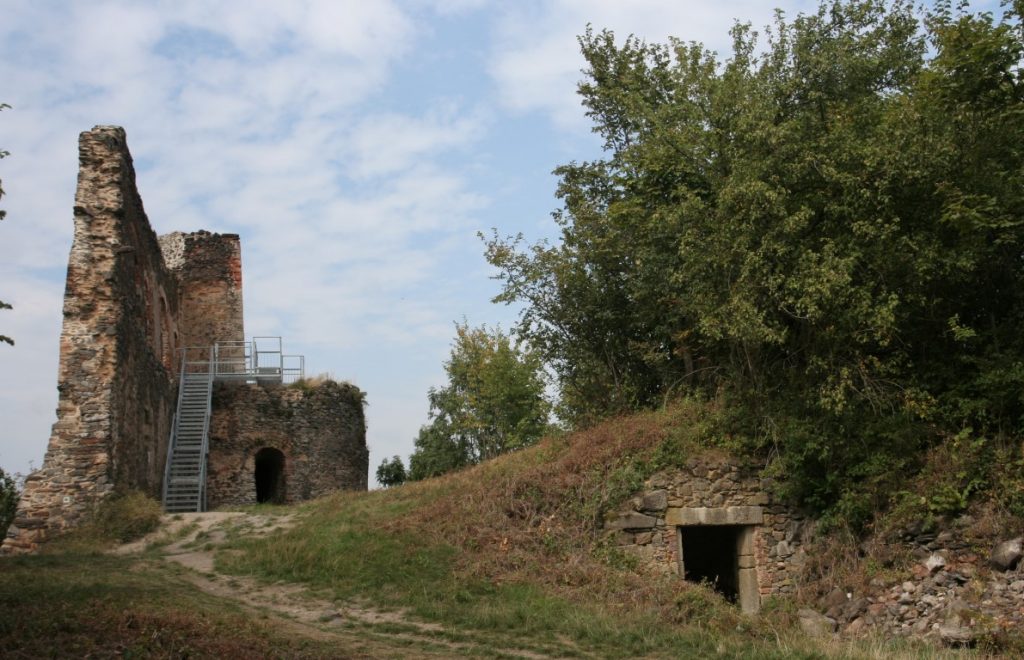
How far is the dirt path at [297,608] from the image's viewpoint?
34.2 feet

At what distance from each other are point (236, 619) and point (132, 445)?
1081 centimetres

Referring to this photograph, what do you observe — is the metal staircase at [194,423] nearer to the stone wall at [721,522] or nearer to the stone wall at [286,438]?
the stone wall at [286,438]

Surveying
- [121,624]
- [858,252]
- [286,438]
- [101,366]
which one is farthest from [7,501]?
[858,252]

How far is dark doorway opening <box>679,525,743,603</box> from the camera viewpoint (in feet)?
57.1

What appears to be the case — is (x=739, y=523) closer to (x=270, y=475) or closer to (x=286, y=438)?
(x=286, y=438)

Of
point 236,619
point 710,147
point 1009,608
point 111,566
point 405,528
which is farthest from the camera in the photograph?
point 710,147

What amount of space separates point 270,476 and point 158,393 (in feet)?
20.6

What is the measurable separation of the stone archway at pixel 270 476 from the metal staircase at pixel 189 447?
198 centimetres

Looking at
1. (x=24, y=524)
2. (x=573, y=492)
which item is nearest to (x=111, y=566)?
(x=24, y=524)

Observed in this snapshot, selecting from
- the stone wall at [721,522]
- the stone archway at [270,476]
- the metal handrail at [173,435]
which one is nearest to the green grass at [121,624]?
the stone wall at [721,522]

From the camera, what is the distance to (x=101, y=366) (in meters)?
18.5

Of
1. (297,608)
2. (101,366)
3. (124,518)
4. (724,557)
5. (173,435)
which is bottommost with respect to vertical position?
(297,608)

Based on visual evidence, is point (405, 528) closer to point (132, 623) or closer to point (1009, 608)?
point (132, 623)

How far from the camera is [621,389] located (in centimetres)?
1995
